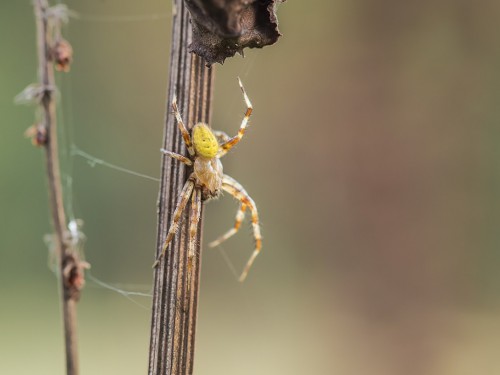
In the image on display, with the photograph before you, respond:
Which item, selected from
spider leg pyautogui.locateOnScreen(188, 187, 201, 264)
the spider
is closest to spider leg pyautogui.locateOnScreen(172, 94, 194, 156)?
the spider

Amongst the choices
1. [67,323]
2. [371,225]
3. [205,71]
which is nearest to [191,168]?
[205,71]

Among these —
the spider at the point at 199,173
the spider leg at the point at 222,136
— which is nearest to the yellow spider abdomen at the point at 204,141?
the spider at the point at 199,173

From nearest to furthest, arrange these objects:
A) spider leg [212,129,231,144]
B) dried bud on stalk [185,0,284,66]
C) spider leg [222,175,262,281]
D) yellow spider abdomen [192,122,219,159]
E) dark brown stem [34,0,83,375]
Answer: dried bud on stalk [185,0,284,66] → dark brown stem [34,0,83,375] → yellow spider abdomen [192,122,219,159] → spider leg [212,129,231,144] → spider leg [222,175,262,281]

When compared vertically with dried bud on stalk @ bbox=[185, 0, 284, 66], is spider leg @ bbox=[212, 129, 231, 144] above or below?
above

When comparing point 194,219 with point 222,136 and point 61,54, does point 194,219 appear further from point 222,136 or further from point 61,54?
point 222,136

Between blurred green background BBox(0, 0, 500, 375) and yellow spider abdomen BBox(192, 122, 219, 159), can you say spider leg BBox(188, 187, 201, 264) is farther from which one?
blurred green background BBox(0, 0, 500, 375)

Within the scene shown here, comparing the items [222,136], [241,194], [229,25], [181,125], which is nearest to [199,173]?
[222,136]
